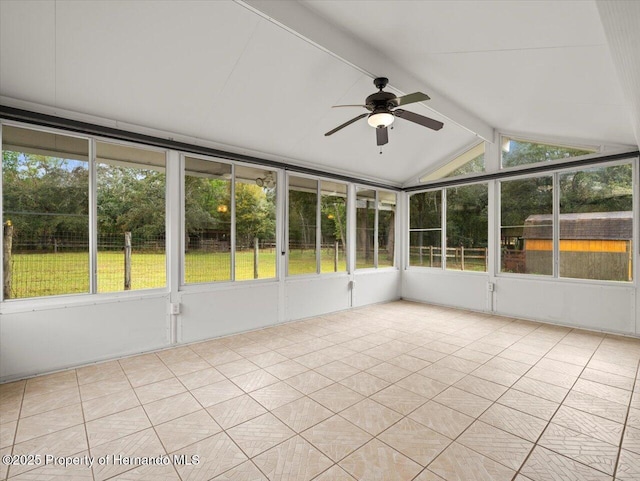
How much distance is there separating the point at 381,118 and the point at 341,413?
287 centimetres

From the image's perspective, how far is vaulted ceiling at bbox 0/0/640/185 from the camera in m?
2.60

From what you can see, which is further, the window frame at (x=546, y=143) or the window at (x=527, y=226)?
the window at (x=527, y=226)

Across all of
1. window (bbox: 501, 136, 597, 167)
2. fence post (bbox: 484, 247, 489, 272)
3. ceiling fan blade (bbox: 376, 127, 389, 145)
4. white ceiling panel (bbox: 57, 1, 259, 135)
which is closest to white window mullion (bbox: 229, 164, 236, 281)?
white ceiling panel (bbox: 57, 1, 259, 135)

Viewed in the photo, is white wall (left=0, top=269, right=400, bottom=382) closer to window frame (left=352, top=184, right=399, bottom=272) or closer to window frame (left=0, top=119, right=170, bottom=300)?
window frame (left=0, top=119, right=170, bottom=300)

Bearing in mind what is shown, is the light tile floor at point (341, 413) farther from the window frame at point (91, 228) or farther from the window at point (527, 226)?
the window at point (527, 226)

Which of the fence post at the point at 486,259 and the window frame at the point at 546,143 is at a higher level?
the window frame at the point at 546,143

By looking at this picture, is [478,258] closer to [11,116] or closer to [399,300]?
[399,300]

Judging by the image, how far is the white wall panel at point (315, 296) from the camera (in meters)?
5.69

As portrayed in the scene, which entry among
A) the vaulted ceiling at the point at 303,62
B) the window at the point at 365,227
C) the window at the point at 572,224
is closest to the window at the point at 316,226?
the window at the point at 365,227

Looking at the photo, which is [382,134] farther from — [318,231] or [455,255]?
[455,255]

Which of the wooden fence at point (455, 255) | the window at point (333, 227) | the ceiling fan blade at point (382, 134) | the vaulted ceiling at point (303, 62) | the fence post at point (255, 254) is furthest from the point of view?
the wooden fence at point (455, 255)

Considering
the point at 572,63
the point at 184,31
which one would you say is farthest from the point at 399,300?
the point at 184,31

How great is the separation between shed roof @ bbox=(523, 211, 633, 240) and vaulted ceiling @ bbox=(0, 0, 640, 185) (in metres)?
1.13

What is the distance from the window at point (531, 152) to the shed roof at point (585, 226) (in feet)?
3.28
